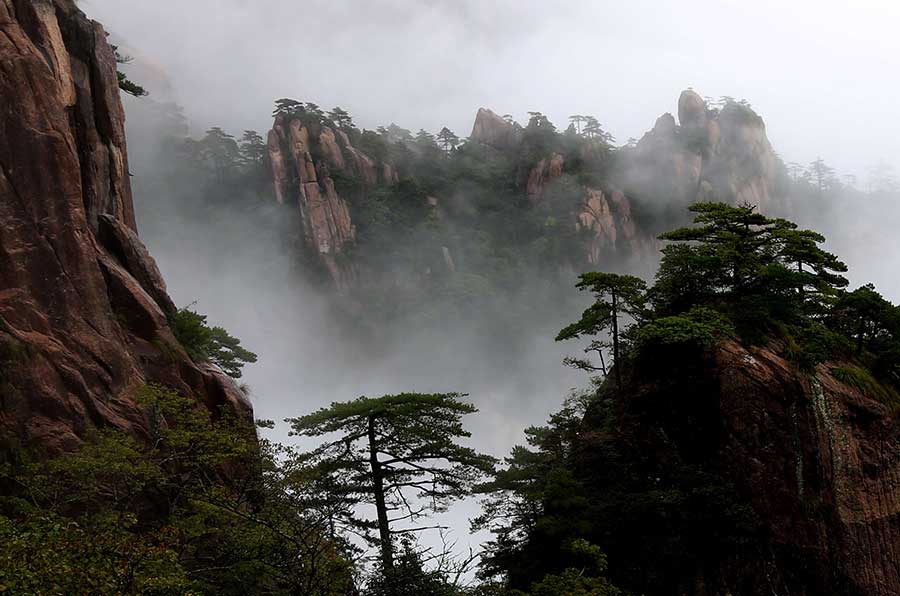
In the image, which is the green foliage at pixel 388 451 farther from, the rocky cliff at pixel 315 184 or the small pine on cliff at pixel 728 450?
the rocky cliff at pixel 315 184

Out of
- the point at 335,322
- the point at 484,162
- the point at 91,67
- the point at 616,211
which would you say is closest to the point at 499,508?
the point at 91,67

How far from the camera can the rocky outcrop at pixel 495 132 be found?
3221 inches

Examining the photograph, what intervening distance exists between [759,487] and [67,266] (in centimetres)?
2195

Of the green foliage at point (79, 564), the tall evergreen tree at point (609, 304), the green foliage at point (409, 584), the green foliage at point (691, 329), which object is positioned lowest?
the green foliage at point (409, 584)

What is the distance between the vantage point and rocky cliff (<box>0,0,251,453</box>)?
16.4 metres

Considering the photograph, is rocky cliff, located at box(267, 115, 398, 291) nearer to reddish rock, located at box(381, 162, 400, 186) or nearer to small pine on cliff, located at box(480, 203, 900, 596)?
reddish rock, located at box(381, 162, 400, 186)

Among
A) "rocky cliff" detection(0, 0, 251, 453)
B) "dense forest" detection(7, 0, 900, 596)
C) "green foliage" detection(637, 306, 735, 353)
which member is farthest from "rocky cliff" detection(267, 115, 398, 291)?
"green foliage" detection(637, 306, 735, 353)

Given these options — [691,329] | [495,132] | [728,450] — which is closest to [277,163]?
[495,132]

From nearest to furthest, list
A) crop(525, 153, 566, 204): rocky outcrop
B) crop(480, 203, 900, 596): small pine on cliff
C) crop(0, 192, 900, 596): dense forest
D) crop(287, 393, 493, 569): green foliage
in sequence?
crop(0, 192, 900, 596): dense forest < crop(287, 393, 493, 569): green foliage < crop(480, 203, 900, 596): small pine on cliff < crop(525, 153, 566, 204): rocky outcrop

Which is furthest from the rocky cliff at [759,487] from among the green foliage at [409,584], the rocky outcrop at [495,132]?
the rocky outcrop at [495,132]

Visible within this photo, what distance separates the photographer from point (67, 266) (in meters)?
18.4

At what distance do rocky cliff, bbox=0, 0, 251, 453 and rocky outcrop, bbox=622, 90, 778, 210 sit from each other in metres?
61.8

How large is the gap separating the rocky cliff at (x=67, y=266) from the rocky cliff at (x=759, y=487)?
564 inches

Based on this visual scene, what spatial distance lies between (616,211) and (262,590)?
6586cm
